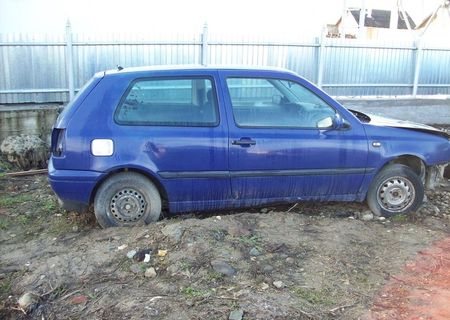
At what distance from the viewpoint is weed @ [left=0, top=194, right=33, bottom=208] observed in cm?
615

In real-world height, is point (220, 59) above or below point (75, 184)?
above

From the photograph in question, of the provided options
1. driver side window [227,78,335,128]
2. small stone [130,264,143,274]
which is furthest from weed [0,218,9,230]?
driver side window [227,78,335,128]

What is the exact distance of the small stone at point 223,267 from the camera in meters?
3.93

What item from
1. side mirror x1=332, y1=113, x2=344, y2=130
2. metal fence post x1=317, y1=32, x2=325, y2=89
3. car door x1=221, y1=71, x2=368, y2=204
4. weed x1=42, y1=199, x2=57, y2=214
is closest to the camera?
car door x1=221, y1=71, x2=368, y2=204

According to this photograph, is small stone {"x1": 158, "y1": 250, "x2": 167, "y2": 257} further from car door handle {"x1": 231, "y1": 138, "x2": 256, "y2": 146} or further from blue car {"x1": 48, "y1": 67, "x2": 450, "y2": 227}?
car door handle {"x1": 231, "y1": 138, "x2": 256, "y2": 146}

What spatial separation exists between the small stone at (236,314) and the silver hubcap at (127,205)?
1.89 meters

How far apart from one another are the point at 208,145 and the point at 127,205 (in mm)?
979

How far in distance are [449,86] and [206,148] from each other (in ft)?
31.6

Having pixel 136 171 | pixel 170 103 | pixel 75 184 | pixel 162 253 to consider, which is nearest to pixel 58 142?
pixel 75 184

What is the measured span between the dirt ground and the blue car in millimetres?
306

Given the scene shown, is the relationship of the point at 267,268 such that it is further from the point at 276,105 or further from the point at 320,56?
the point at 320,56

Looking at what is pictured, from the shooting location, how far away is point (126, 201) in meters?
4.97

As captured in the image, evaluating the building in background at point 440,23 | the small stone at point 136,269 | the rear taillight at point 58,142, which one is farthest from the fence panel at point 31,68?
the building in background at point 440,23

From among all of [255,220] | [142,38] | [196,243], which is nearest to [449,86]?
[142,38]
